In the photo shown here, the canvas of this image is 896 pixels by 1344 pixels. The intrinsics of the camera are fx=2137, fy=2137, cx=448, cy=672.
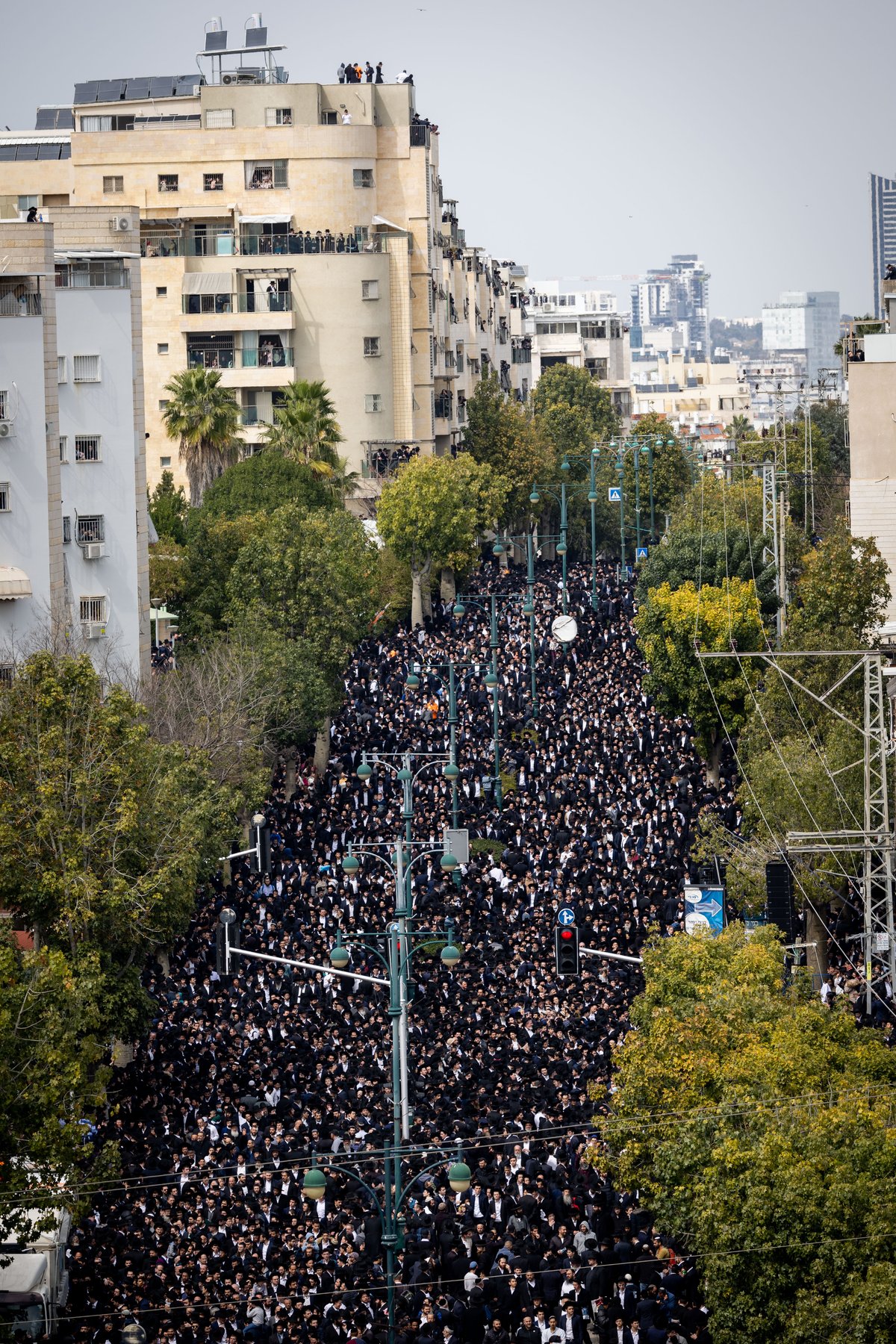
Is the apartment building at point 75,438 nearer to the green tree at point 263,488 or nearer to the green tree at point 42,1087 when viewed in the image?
the green tree at point 263,488

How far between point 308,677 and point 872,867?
56.1ft

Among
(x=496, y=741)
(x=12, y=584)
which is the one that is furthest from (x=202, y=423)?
(x=496, y=741)

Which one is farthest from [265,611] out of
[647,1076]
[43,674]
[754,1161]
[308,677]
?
[754,1161]

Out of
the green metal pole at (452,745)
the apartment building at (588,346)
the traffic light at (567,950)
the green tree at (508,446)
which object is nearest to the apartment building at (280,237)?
the green tree at (508,446)

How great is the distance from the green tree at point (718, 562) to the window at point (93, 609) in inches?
564

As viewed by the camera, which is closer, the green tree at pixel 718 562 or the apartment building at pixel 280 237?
the green tree at pixel 718 562

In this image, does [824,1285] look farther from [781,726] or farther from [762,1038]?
[781,726]

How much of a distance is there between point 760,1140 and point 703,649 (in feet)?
93.6

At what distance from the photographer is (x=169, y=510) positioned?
68.5m

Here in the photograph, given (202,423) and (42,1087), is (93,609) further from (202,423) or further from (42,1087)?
(42,1087)

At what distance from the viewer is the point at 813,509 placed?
3686 inches

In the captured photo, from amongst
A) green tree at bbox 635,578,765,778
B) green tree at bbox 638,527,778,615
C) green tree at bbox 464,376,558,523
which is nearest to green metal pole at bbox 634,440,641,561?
green tree at bbox 464,376,558,523

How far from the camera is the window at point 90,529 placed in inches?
2012

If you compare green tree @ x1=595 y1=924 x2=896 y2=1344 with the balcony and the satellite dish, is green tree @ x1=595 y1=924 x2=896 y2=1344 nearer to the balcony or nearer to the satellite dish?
the balcony
